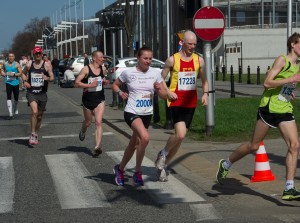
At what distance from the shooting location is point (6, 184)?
9102mm

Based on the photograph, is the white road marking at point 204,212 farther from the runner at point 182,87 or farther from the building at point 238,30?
the building at point 238,30

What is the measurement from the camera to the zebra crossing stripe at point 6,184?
7.69 meters

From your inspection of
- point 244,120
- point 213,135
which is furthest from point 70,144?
point 244,120

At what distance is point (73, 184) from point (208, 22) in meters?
5.15

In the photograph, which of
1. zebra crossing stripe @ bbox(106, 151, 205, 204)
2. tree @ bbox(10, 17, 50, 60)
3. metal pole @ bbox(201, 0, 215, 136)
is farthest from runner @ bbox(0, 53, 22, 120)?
tree @ bbox(10, 17, 50, 60)

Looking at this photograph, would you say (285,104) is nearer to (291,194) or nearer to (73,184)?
(291,194)

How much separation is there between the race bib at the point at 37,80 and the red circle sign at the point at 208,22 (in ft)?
11.0

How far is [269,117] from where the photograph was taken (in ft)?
24.9

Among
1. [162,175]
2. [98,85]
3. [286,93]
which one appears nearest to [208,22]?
[98,85]

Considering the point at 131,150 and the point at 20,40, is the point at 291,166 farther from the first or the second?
the point at 20,40

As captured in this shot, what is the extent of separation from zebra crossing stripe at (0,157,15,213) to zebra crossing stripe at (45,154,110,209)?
1.99 feet

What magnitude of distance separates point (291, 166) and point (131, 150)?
2.33 metres

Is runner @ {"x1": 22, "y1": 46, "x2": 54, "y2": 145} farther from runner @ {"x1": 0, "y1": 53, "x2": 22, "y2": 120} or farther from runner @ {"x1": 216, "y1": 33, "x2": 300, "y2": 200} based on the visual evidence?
runner @ {"x1": 216, "y1": 33, "x2": 300, "y2": 200}

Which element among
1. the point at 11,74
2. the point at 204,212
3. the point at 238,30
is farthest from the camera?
the point at 238,30
